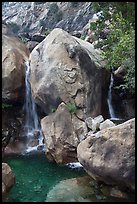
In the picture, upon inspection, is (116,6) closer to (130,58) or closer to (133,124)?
(130,58)

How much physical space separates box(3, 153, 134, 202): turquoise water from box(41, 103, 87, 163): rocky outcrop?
570 mm

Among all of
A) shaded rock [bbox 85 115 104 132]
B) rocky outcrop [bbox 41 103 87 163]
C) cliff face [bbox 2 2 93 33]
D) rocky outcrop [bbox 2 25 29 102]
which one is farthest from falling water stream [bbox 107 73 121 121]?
cliff face [bbox 2 2 93 33]

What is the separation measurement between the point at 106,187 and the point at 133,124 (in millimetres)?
2395

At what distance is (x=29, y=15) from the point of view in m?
58.9

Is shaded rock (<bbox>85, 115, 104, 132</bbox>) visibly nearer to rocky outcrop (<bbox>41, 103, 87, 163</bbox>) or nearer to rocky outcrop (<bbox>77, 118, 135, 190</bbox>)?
rocky outcrop (<bbox>41, 103, 87, 163</bbox>)

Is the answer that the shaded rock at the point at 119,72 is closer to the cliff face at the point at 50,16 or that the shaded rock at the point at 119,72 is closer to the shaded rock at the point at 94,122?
the shaded rock at the point at 94,122

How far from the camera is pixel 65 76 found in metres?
16.5

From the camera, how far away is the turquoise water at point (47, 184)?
10.7 m

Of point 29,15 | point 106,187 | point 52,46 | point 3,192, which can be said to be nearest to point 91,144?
point 106,187

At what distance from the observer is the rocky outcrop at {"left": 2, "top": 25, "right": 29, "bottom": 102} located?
18.3 m

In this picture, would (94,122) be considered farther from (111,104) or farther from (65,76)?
(111,104)

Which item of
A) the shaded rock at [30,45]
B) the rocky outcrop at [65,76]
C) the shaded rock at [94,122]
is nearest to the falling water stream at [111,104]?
the rocky outcrop at [65,76]

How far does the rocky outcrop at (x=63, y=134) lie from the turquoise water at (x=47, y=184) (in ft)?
1.87

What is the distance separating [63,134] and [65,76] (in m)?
3.15
